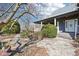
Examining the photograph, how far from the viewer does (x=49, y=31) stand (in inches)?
110

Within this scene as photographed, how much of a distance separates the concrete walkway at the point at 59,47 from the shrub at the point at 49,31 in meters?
0.05

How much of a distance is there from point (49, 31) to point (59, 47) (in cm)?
23

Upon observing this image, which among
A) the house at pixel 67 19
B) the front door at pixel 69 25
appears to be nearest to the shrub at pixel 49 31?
the house at pixel 67 19

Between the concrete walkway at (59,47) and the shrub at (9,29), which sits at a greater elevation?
the shrub at (9,29)

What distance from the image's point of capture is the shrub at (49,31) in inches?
110

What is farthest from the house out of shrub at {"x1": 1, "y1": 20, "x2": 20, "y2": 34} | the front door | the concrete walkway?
shrub at {"x1": 1, "y1": 20, "x2": 20, "y2": 34}

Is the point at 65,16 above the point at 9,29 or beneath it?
above

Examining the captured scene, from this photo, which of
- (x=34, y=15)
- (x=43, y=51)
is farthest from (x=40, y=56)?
(x=34, y=15)

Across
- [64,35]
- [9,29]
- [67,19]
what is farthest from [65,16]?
[9,29]

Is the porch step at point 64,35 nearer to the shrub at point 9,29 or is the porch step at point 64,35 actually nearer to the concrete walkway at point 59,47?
the concrete walkway at point 59,47

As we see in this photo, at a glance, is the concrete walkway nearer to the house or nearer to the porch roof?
the house

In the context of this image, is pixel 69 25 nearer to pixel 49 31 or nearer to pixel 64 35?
pixel 64 35

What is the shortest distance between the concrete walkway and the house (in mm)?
114

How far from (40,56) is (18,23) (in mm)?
480
